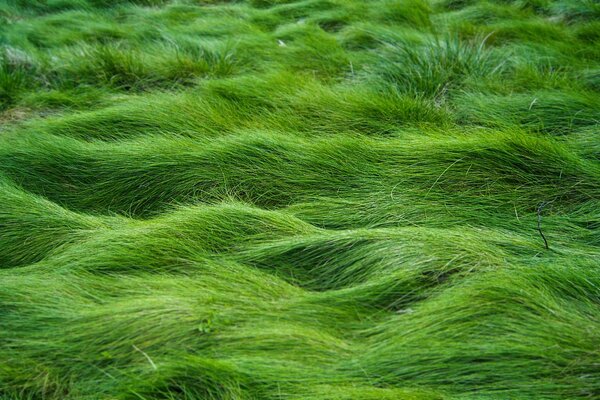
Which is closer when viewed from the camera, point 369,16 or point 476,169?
point 476,169

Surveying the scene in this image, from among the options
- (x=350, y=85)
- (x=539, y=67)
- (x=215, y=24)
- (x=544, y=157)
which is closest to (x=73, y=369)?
(x=544, y=157)

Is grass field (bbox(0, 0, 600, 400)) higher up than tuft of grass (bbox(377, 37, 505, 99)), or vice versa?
tuft of grass (bbox(377, 37, 505, 99))

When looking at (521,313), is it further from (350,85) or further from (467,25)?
(467,25)

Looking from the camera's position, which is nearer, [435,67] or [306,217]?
[306,217]

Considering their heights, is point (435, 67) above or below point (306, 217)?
above

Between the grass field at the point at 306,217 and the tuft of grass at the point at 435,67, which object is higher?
the tuft of grass at the point at 435,67

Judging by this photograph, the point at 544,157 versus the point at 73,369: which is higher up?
the point at 544,157

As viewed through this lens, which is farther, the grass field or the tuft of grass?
the tuft of grass

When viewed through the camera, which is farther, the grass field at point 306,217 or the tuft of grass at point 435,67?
the tuft of grass at point 435,67
